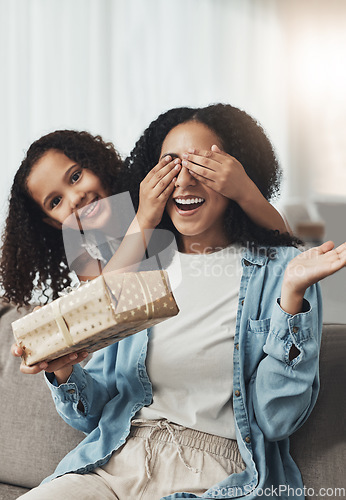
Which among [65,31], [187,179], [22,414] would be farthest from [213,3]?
[22,414]

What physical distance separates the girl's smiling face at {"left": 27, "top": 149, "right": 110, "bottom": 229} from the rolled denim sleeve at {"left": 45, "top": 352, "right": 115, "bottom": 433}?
0.16 m

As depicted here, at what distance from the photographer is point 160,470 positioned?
550mm

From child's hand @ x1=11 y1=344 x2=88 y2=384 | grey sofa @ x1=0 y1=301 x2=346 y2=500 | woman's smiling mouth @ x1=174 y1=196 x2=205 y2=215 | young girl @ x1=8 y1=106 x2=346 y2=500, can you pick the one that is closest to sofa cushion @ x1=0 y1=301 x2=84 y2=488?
grey sofa @ x1=0 y1=301 x2=346 y2=500

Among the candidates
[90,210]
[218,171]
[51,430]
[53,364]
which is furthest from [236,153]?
[51,430]

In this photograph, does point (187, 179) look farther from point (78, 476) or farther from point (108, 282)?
point (78, 476)

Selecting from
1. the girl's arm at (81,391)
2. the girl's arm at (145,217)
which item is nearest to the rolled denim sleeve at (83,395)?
the girl's arm at (81,391)

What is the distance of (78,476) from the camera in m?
0.57

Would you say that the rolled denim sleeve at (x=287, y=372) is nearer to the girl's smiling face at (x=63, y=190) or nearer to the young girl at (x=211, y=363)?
the young girl at (x=211, y=363)

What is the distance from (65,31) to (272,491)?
1.14 metres

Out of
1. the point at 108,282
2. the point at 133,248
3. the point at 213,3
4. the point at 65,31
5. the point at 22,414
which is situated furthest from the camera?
the point at 65,31

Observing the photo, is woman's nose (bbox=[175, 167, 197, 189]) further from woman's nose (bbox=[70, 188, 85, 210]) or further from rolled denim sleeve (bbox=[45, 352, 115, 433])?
rolled denim sleeve (bbox=[45, 352, 115, 433])

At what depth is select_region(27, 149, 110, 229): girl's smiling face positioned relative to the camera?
53 centimetres

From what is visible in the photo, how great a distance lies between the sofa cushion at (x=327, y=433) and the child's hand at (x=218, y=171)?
248mm

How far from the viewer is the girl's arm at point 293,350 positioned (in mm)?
464
